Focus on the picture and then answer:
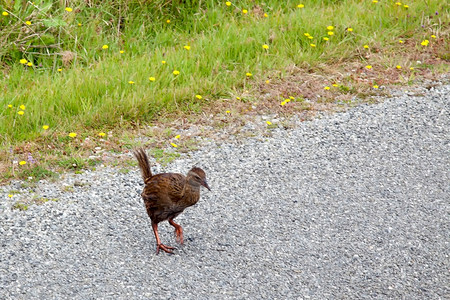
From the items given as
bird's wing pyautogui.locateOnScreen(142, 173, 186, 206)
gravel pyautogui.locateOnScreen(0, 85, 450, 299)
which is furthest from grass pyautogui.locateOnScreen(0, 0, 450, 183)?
bird's wing pyautogui.locateOnScreen(142, 173, 186, 206)

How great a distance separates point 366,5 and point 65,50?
405 centimetres

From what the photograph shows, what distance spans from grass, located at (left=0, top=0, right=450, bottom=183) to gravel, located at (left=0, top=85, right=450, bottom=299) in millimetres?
607

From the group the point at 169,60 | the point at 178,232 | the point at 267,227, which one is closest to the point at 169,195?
the point at 178,232

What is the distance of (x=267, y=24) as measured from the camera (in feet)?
27.2

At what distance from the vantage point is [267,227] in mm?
5043

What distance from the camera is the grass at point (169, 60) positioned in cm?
640

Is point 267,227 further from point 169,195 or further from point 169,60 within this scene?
point 169,60

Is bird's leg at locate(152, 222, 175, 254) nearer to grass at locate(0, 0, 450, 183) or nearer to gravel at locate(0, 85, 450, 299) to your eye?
gravel at locate(0, 85, 450, 299)

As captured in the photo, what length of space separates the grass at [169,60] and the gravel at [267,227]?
607 mm

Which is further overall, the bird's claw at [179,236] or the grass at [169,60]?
the grass at [169,60]

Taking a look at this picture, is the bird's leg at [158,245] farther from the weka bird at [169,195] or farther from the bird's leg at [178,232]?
the bird's leg at [178,232]

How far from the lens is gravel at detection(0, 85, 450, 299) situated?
14.2ft

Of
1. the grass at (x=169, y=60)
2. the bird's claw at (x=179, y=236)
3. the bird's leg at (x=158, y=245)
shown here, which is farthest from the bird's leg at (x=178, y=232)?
the grass at (x=169, y=60)

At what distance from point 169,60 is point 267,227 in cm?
308
